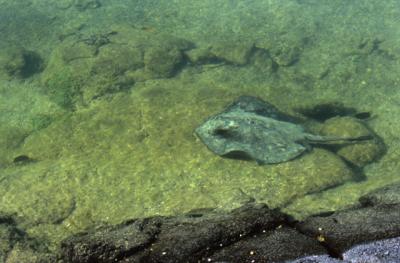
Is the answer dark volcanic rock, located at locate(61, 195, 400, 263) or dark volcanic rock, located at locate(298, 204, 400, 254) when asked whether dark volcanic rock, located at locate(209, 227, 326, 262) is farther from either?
dark volcanic rock, located at locate(298, 204, 400, 254)

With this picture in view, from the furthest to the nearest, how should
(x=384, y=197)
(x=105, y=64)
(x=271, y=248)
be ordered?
(x=105, y=64), (x=384, y=197), (x=271, y=248)

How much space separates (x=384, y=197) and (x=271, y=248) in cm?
217

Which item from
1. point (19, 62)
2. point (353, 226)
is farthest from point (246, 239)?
point (19, 62)

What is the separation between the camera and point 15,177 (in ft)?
26.4

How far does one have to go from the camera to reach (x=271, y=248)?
454cm

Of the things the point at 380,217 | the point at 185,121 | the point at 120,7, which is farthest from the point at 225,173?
the point at 120,7

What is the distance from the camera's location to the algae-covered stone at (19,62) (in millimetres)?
11836

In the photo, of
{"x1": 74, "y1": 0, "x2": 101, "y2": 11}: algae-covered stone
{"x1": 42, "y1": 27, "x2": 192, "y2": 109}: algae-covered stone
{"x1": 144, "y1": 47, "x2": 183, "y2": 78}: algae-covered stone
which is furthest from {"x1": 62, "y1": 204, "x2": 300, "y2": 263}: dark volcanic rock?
{"x1": 74, "y1": 0, "x2": 101, "y2": 11}: algae-covered stone

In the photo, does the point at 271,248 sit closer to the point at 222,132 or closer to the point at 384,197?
the point at 384,197

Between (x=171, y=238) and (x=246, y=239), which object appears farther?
(x=171, y=238)

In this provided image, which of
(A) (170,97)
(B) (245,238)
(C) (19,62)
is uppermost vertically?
(B) (245,238)

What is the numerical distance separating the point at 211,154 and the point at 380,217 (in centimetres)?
389

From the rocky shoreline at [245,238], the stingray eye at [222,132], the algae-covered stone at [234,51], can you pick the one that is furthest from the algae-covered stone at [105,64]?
the rocky shoreline at [245,238]

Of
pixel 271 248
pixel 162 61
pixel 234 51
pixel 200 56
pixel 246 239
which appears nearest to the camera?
pixel 271 248
